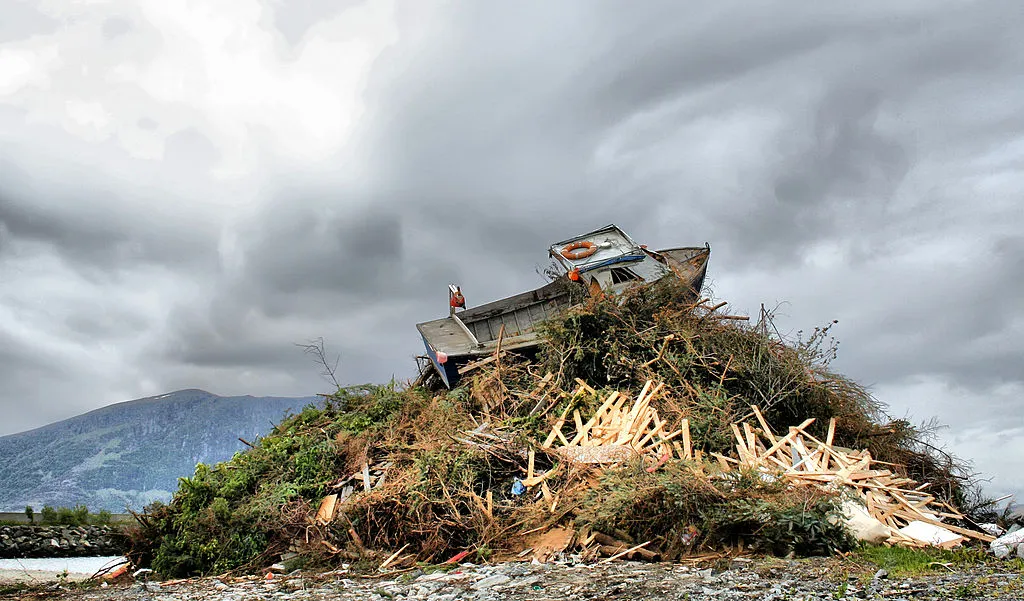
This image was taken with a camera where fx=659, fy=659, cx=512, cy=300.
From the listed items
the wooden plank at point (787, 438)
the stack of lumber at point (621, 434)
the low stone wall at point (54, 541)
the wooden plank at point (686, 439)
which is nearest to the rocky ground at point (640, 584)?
the stack of lumber at point (621, 434)

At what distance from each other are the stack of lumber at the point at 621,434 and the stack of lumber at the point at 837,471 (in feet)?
2.27

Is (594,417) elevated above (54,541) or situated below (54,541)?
above

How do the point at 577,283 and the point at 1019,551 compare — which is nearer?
the point at 1019,551

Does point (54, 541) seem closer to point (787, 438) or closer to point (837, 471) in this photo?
point (787, 438)

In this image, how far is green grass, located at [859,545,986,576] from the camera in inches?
244

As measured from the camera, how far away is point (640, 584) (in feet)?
19.3

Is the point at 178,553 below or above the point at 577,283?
below

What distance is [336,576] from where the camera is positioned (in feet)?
26.3

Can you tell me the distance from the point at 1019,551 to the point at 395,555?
689 centimetres

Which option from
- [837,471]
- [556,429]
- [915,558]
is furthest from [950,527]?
[556,429]

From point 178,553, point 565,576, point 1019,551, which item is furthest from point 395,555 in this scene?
point 1019,551

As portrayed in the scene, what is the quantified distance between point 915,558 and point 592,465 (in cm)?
378

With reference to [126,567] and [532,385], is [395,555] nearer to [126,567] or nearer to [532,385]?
[532,385]

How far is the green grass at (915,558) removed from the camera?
621 centimetres
